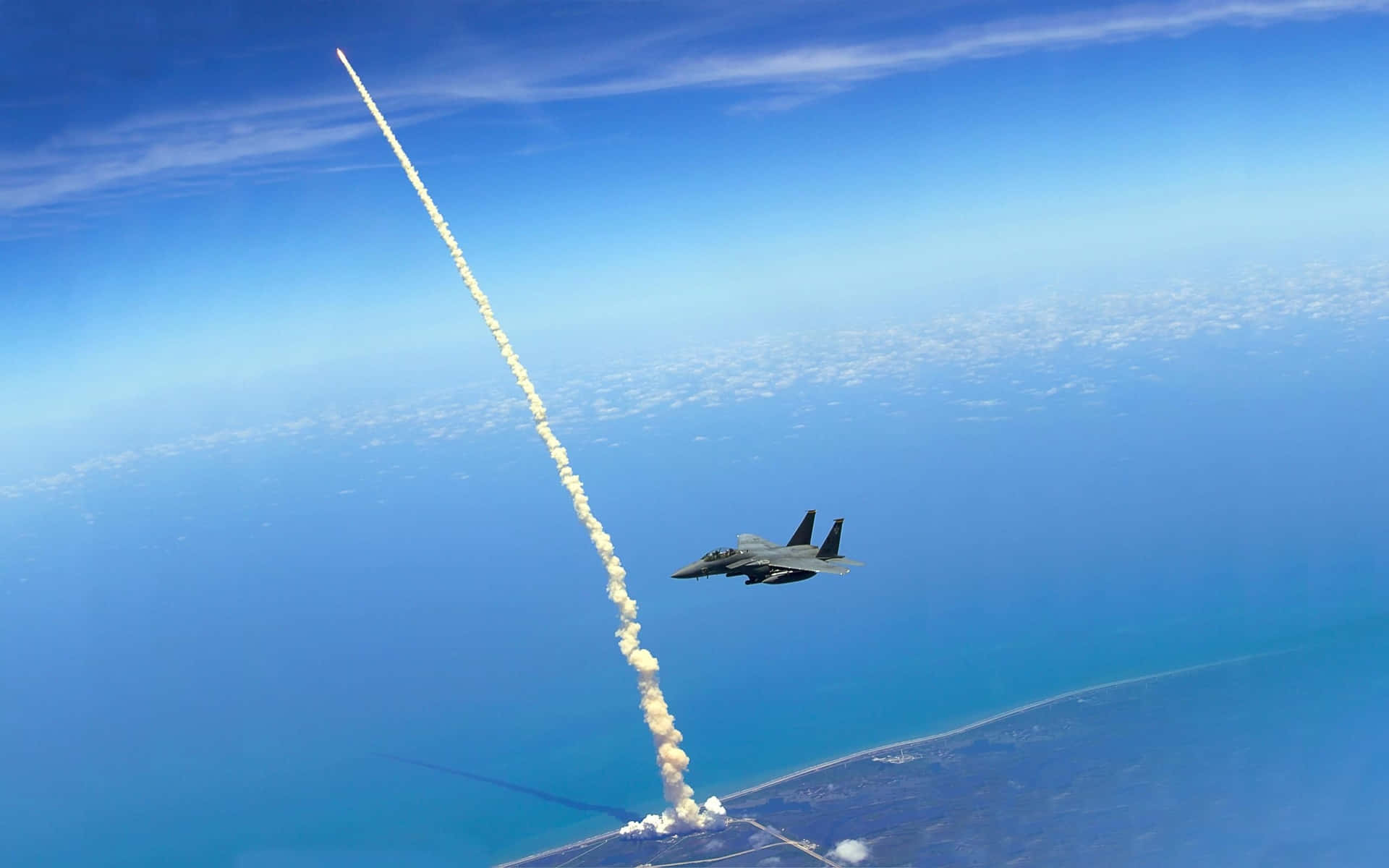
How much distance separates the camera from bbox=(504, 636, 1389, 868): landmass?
89250 millimetres

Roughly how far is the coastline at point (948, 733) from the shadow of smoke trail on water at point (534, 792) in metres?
5.23

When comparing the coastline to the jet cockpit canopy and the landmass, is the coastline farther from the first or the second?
the jet cockpit canopy

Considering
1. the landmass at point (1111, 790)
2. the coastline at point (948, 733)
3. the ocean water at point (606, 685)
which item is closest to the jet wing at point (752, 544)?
the landmass at point (1111, 790)

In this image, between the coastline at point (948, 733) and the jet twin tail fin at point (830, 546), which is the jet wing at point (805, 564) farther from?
the coastline at point (948, 733)

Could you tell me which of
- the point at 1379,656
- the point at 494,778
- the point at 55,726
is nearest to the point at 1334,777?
the point at 1379,656

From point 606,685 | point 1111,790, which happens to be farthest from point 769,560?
point 606,685

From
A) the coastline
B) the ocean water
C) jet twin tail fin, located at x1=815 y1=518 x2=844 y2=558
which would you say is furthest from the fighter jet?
the ocean water

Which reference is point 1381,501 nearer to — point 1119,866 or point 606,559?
point 1119,866

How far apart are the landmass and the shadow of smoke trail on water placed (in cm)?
662

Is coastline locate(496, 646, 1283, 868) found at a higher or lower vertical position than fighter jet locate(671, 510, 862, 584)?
lower

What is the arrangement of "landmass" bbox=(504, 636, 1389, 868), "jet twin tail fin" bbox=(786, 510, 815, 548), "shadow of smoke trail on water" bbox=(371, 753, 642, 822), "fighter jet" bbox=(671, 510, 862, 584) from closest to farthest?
"fighter jet" bbox=(671, 510, 862, 584), "jet twin tail fin" bbox=(786, 510, 815, 548), "landmass" bbox=(504, 636, 1389, 868), "shadow of smoke trail on water" bbox=(371, 753, 642, 822)

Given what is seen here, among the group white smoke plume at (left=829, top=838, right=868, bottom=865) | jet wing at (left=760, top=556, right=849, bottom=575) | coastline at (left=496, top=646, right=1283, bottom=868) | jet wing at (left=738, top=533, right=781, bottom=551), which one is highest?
jet wing at (left=738, top=533, right=781, bottom=551)

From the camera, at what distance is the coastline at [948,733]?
97.6 meters

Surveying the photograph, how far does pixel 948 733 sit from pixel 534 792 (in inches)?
2384
